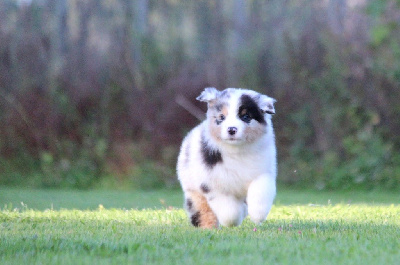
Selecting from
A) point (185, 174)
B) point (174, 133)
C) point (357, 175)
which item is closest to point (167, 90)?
point (174, 133)

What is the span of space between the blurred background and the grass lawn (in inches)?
217

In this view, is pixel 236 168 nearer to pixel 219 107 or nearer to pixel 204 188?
pixel 204 188

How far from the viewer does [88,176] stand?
14969 mm

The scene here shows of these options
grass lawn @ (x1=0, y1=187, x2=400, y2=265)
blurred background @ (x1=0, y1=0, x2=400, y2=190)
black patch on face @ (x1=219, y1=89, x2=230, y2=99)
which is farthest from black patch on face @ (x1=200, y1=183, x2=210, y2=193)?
blurred background @ (x1=0, y1=0, x2=400, y2=190)

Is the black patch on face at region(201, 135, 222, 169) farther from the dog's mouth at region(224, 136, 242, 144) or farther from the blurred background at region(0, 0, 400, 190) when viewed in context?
the blurred background at region(0, 0, 400, 190)

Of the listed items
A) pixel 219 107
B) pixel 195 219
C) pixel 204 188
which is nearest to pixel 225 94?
pixel 219 107

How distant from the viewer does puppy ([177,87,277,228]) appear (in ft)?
20.6

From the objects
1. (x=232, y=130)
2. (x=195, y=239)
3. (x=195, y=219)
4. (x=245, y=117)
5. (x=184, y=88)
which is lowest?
(x=195, y=239)

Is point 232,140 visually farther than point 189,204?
No

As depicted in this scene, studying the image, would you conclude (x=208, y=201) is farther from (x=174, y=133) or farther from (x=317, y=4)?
(x=317, y=4)

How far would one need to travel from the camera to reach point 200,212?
6.71 meters

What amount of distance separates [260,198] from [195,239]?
769 mm

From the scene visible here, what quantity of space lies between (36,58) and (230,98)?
10.4 meters

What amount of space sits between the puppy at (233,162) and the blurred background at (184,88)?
24.7 feet
